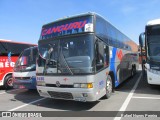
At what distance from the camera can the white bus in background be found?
31.8 ft

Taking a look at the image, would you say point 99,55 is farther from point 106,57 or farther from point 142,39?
point 142,39

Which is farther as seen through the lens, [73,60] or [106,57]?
[106,57]

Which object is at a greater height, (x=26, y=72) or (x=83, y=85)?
(x=26, y=72)

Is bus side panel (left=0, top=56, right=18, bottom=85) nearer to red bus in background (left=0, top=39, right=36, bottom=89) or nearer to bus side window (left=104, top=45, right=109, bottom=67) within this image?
red bus in background (left=0, top=39, right=36, bottom=89)

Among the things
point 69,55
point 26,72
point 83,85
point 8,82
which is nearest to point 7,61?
point 8,82

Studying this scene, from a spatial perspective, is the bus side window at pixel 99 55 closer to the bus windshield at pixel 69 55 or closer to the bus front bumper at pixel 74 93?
the bus windshield at pixel 69 55

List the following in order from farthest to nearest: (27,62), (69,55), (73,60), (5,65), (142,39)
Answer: (5,65) → (27,62) → (142,39) → (69,55) → (73,60)

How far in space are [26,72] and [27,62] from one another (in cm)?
66

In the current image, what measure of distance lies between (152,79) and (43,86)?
4.92m

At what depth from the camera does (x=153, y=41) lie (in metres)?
10.1

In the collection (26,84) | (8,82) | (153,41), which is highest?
(153,41)

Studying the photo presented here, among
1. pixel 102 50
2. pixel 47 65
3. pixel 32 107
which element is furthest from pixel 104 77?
pixel 32 107

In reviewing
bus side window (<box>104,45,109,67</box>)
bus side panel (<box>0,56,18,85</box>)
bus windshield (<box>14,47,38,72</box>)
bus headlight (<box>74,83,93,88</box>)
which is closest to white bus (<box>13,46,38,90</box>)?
bus windshield (<box>14,47,38,72</box>)

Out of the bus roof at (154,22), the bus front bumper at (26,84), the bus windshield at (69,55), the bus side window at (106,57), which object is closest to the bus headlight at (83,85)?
the bus windshield at (69,55)
